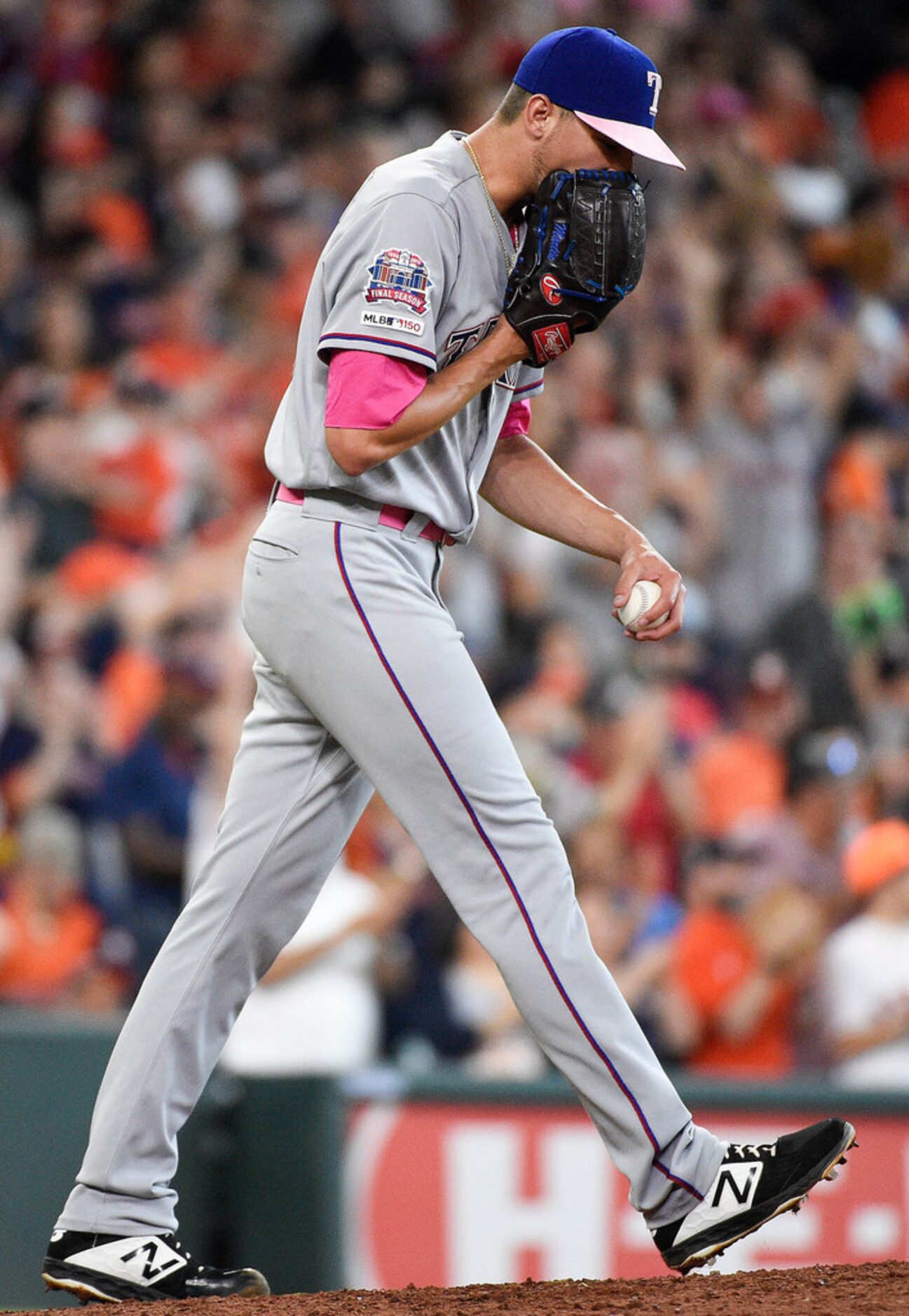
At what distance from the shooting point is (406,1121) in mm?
4316

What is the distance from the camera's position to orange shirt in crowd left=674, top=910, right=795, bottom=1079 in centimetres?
544

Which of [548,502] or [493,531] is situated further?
[493,531]

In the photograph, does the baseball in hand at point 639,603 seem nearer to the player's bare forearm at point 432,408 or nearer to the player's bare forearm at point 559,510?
the player's bare forearm at point 559,510

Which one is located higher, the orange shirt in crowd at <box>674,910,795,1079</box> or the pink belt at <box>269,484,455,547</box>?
the pink belt at <box>269,484,455,547</box>

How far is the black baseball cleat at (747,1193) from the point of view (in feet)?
8.99

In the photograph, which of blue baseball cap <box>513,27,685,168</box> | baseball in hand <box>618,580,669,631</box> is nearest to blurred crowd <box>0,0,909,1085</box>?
baseball in hand <box>618,580,669,631</box>

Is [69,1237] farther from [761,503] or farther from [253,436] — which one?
[761,503]

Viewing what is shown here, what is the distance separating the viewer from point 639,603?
9.06ft

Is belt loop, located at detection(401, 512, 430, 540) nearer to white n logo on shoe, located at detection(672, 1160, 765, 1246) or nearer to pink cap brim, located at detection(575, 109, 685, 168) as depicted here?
Result: pink cap brim, located at detection(575, 109, 685, 168)

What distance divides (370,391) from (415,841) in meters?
0.70

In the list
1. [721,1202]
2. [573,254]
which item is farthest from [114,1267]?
[573,254]

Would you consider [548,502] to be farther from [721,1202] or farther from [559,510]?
[721,1202]

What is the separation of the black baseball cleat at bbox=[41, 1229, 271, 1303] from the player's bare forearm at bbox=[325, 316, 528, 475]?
1266 mm

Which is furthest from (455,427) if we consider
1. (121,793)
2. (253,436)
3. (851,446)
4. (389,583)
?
(851,446)
